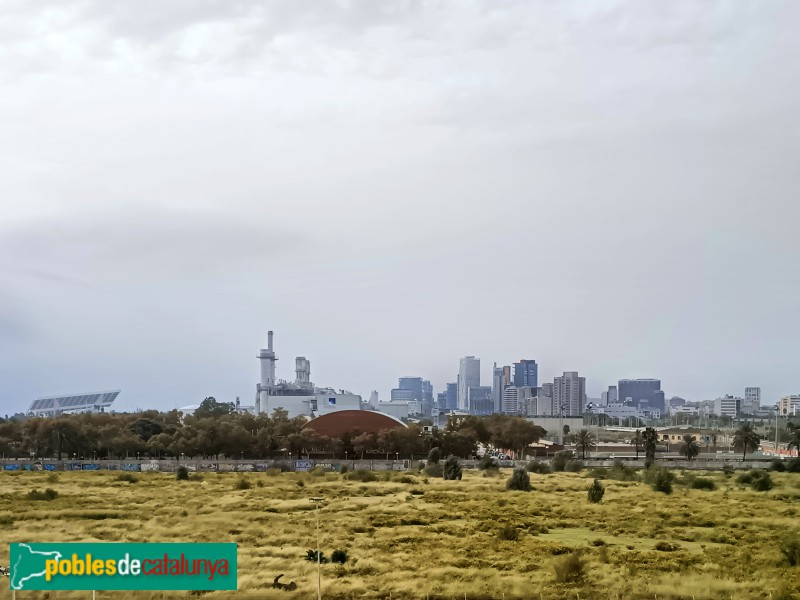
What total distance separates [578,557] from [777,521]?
19239mm

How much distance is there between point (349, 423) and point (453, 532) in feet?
268

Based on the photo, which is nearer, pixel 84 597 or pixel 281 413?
pixel 84 597

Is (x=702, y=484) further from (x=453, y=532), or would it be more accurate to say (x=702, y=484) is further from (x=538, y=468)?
(x=453, y=532)

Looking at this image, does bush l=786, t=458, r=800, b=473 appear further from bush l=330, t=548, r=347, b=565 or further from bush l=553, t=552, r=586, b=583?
bush l=330, t=548, r=347, b=565

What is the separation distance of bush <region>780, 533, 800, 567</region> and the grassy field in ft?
1.69

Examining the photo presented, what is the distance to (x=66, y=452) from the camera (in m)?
112

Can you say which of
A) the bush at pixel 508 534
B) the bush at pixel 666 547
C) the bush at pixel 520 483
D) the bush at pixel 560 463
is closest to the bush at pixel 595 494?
the bush at pixel 520 483

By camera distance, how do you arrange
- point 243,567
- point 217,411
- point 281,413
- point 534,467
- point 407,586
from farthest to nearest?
1. point 217,411
2. point 281,413
3. point 534,467
4. point 243,567
5. point 407,586

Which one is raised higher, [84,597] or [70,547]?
[70,547]

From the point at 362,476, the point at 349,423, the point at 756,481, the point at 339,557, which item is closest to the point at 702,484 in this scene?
the point at 756,481

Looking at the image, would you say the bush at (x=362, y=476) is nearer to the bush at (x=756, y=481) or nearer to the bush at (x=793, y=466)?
the bush at (x=756, y=481)

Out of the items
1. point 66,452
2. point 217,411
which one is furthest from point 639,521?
point 217,411

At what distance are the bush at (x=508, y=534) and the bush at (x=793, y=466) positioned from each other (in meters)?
59.6

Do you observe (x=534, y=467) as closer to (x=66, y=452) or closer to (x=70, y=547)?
(x=66, y=452)
